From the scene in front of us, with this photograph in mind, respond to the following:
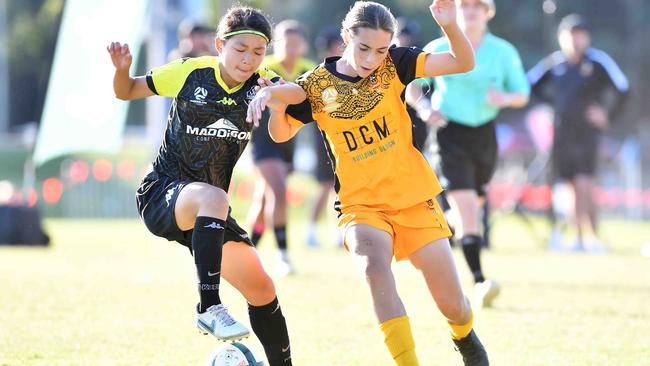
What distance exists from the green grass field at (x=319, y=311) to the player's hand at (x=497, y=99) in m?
1.43

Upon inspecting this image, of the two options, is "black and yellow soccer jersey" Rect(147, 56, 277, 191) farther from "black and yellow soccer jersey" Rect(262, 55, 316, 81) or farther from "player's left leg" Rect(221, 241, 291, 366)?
"black and yellow soccer jersey" Rect(262, 55, 316, 81)

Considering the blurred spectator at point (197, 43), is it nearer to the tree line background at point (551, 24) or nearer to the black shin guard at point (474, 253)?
the black shin guard at point (474, 253)

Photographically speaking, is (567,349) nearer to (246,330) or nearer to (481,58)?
(246,330)

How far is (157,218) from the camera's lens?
505cm

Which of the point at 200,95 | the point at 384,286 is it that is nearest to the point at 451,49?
the point at 384,286

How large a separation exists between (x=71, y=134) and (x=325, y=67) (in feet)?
26.9

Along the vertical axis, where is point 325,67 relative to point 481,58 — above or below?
below

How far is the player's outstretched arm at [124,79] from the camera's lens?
512 cm

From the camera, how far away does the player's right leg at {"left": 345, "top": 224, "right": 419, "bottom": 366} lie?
4.61 metres

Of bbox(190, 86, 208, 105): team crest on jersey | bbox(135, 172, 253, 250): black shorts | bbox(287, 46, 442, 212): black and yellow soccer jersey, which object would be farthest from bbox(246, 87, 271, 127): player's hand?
bbox(135, 172, 253, 250): black shorts

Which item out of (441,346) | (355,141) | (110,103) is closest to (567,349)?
(441,346)

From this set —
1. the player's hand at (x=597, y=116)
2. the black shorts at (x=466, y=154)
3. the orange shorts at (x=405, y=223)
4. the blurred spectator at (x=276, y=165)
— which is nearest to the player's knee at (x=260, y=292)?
the orange shorts at (x=405, y=223)

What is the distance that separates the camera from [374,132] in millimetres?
4969

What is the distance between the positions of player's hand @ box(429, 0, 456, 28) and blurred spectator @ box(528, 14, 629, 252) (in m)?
8.94
